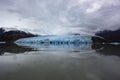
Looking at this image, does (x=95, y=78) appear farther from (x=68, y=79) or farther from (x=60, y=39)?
(x=60, y=39)

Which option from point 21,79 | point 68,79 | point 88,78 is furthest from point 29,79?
point 88,78

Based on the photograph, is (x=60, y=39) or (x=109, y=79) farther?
(x=60, y=39)

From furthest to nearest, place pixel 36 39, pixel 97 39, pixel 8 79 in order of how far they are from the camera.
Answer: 1. pixel 97 39
2. pixel 36 39
3. pixel 8 79

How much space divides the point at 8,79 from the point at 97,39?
178852 mm

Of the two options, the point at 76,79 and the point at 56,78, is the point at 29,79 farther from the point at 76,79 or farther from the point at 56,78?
the point at 76,79

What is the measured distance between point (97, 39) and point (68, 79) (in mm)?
177902

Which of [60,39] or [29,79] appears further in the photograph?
[60,39]

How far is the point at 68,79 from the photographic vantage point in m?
8.03

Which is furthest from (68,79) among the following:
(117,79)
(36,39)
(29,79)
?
(36,39)

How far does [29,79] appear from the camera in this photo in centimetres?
789

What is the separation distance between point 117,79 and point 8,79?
560 cm

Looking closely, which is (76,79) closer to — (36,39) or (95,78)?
(95,78)

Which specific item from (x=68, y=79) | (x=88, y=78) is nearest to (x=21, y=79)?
(x=68, y=79)

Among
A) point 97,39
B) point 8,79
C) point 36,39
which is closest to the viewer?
point 8,79
